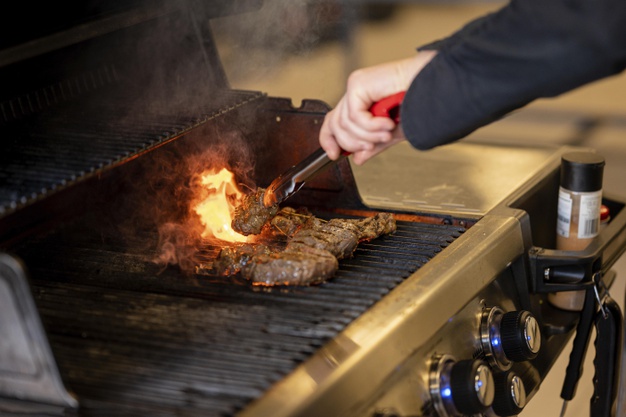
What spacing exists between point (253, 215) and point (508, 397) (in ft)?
2.12

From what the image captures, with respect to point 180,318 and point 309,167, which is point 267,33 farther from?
point 180,318

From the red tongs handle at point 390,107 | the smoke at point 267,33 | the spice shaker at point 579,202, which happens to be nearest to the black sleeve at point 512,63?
the red tongs handle at point 390,107

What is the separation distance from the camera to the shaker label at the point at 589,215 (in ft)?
5.82

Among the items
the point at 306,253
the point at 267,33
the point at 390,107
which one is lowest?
the point at 306,253

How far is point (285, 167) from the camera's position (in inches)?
74.7

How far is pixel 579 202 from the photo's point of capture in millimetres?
1777

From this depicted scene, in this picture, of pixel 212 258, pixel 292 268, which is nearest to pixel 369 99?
pixel 292 268

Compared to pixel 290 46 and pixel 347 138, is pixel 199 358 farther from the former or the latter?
pixel 290 46

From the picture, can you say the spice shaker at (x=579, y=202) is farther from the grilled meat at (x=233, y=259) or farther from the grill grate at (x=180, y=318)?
the grilled meat at (x=233, y=259)

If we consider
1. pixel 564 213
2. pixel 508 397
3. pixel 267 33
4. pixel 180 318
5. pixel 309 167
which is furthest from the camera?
pixel 267 33

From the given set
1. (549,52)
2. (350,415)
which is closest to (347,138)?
(549,52)

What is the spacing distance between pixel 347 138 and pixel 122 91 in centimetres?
59

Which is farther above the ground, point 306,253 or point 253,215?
point 253,215

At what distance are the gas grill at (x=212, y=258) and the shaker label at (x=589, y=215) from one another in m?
0.05
